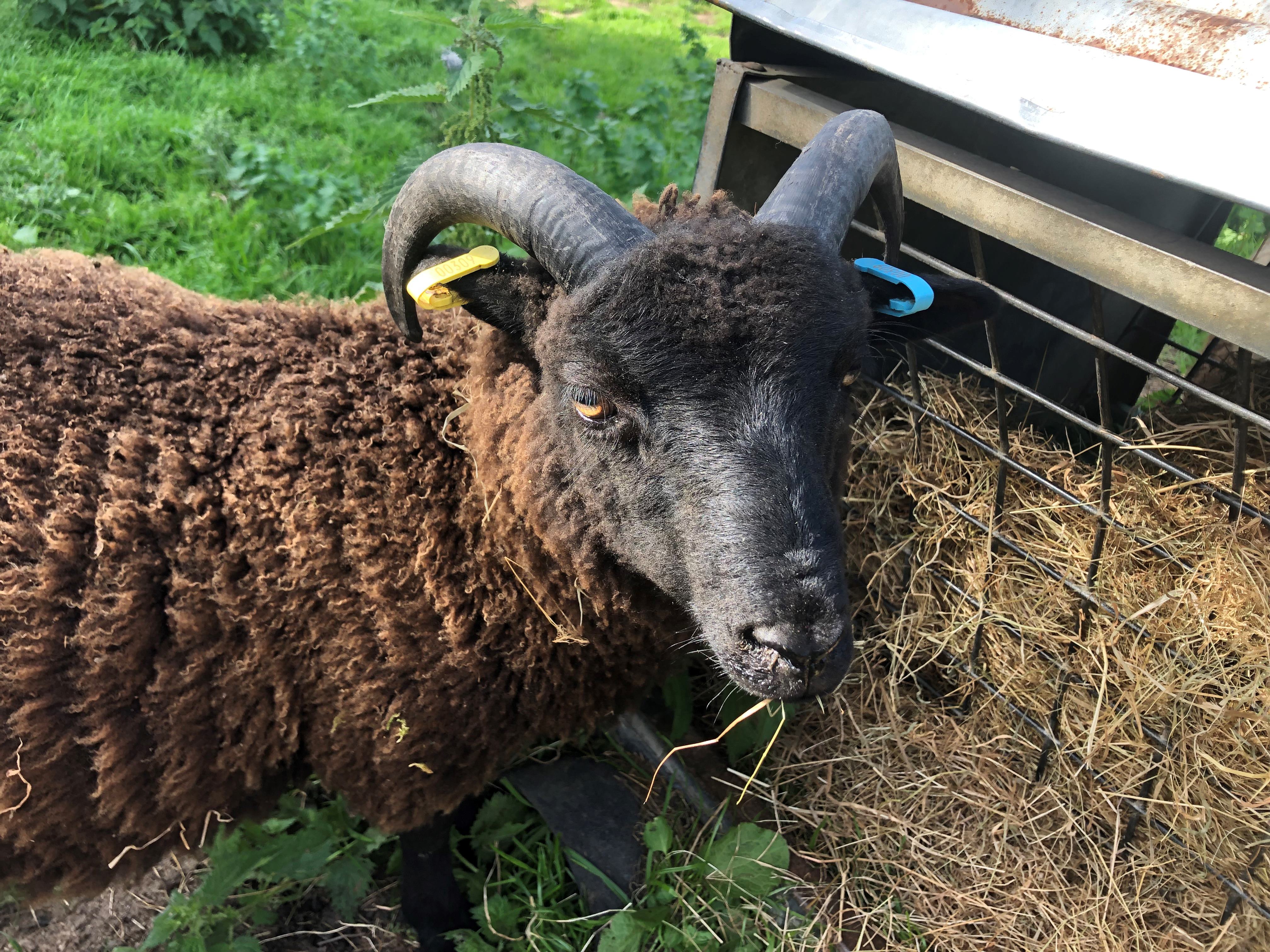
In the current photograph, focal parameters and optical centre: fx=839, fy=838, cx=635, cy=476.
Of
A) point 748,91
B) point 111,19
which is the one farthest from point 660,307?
point 111,19

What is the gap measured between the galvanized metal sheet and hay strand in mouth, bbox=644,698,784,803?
1654mm

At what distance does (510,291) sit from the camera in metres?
2.27

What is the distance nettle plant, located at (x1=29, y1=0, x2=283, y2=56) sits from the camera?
6555 millimetres

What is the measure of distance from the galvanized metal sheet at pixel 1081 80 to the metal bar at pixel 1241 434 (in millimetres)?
438

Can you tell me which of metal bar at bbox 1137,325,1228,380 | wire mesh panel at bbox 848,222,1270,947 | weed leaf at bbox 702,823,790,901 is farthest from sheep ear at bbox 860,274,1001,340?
weed leaf at bbox 702,823,790,901

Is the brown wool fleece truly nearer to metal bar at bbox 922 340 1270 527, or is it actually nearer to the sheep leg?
the sheep leg

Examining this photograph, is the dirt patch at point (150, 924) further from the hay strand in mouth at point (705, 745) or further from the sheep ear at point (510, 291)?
the sheep ear at point (510, 291)

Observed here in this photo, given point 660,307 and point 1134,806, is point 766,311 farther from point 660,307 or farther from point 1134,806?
point 1134,806

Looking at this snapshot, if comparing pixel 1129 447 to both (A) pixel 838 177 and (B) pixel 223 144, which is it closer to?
(A) pixel 838 177

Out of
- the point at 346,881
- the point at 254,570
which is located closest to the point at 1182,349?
the point at 254,570

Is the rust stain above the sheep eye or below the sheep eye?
above

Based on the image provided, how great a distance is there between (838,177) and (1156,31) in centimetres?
111

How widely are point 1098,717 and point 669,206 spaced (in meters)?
2.14

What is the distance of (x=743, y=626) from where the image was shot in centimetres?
194
